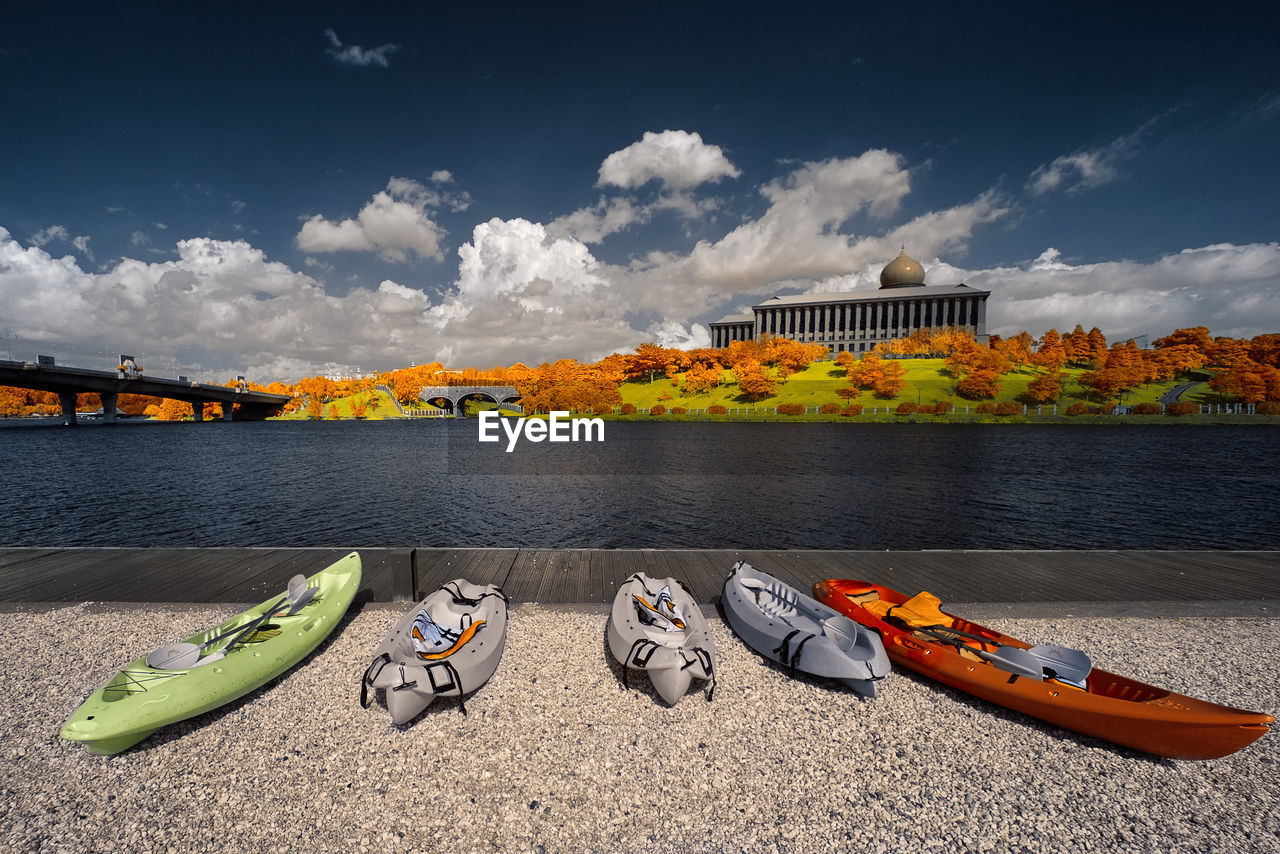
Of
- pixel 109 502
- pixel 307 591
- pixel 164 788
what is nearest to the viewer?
pixel 164 788

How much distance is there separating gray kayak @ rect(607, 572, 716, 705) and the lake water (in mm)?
10139

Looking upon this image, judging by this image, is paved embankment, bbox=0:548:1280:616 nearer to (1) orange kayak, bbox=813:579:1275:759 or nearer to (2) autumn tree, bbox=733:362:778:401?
(1) orange kayak, bbox=813:579:1275:759

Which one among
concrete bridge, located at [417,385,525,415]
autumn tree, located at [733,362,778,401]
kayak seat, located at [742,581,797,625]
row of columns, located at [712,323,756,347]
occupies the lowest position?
kayak seat, located at [742,581,797,625]

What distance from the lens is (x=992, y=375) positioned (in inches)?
3585

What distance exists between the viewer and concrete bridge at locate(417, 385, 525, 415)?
117125 mm

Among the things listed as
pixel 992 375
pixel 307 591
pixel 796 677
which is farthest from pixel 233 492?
pixel 992 375

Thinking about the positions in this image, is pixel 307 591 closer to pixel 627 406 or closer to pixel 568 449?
pixel 568 449

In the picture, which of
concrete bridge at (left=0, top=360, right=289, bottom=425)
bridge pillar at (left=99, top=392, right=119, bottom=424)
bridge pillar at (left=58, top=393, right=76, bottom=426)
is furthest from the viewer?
bridge pillar at (left=99, top=392, right=119, bottom=424)

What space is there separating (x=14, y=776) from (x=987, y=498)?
32.7 m

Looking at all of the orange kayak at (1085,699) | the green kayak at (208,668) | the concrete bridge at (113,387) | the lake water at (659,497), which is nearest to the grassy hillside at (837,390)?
the lake water at (659,497)

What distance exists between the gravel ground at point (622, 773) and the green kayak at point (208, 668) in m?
0.40

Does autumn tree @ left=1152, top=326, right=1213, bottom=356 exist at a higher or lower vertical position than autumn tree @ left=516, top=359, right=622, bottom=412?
higher

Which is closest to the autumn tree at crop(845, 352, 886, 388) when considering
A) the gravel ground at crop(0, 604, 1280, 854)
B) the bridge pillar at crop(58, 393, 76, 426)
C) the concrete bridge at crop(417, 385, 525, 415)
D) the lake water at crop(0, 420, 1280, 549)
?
the lake water at crop(0, 420, 1280, 549)

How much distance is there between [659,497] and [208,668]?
69.7ft
